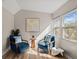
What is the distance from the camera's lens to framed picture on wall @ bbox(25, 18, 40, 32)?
7273mm

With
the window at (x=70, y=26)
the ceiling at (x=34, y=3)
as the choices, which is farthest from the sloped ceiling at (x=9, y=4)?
the window at (x=70, y=26)

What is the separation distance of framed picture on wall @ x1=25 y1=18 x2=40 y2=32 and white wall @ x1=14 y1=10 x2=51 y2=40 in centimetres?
20

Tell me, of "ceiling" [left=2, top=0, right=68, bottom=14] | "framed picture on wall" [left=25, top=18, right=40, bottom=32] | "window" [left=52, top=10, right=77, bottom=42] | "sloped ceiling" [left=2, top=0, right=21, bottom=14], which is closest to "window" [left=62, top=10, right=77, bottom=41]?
"window" [left=52, top=10, right=77, bottom=42]

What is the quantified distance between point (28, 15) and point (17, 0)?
2.43 m

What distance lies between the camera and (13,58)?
432 centimetres

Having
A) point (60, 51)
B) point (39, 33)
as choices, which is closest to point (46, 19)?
point (39, 33)

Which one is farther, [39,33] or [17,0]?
[39,33]

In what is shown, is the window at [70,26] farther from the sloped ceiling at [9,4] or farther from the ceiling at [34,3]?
the sloped ceiling at [9,4]

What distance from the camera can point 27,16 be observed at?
24.0 ft

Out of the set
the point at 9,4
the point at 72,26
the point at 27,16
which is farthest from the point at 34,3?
the point at 72,26

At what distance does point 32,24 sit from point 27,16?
0.62m

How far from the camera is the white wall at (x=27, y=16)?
727 centimetres

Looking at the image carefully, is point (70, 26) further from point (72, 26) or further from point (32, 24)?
point (32, 24)

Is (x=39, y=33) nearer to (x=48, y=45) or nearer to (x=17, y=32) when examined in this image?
(x=17, y=32)
